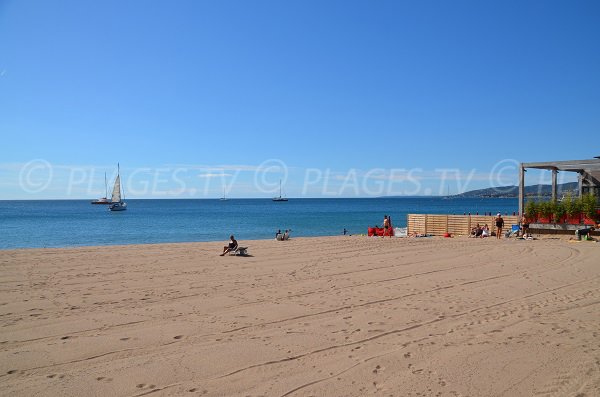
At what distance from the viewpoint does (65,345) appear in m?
6.34

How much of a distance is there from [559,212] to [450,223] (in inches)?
229

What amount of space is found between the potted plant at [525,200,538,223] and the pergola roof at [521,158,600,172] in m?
2.27

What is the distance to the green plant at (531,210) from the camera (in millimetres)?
22609

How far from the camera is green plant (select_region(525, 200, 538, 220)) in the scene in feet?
74.2

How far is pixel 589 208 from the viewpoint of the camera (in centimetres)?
2120

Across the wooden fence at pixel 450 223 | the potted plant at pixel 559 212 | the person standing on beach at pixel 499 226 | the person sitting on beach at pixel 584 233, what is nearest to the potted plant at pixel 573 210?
the potted plant at pixel 559 212

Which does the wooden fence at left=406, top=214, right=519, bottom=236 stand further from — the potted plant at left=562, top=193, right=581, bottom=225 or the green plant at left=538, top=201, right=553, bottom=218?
the potted plant at left=562, top=193, right=581, bottom=225

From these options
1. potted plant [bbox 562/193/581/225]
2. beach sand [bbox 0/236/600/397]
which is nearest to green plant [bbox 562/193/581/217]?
Result: potted plant [bbox 562/193/581/225]

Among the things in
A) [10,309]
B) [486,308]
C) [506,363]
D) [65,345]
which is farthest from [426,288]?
[10,309]

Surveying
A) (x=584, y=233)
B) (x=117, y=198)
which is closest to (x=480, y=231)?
(x=584, y=233)

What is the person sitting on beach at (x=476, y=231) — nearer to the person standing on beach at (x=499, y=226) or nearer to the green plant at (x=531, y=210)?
the person standing on beach at (x=499, y=226)

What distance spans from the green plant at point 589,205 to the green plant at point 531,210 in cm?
198

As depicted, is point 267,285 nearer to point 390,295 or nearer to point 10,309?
point 390,295

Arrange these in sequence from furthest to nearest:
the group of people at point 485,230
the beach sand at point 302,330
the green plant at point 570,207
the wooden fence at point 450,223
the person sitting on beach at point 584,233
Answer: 1. the wooden fence at point 450,223
2. the group of people at point 485,230
3. the green plant at point 570,207
4. the person sitting on beach at point 584,233
5. the beach sand at point 302,330
